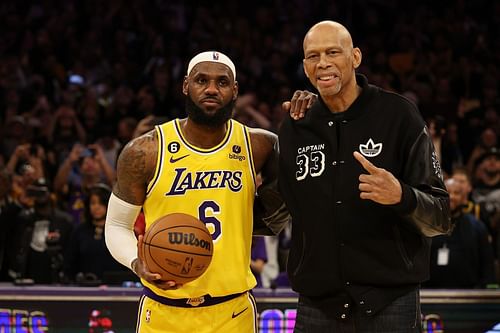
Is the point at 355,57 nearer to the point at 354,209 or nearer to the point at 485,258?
the point at 354,209

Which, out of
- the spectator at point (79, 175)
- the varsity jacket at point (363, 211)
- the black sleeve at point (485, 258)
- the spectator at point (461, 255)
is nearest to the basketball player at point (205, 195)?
the varsity jacket at point (363, 211)

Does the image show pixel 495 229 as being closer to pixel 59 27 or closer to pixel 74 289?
pixel 74 289

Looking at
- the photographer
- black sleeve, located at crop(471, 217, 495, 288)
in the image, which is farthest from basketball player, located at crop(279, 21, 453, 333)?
the photographer

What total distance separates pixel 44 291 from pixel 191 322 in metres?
2.27

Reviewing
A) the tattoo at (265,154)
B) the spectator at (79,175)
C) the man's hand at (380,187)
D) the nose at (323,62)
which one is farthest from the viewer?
the spectator at (79,175)

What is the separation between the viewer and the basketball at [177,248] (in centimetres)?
413

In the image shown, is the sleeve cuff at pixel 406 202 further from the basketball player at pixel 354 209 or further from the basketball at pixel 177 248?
the basketball at pixel 177 248

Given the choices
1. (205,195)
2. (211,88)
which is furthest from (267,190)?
(211,88)

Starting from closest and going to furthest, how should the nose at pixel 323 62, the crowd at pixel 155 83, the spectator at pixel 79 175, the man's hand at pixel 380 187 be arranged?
1. the man's hand at pixel 380 187
2. the nose at pixel 323 62
3. the crowd at pixel 155 83
4. the spectator at pixel 79 175

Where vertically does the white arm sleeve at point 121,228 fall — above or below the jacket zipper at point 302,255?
above

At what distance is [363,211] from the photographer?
13.2ft

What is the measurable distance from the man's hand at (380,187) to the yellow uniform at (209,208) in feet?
3.37

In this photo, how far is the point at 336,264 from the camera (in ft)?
13.3

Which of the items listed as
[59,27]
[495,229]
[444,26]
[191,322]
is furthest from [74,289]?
[444,26]
